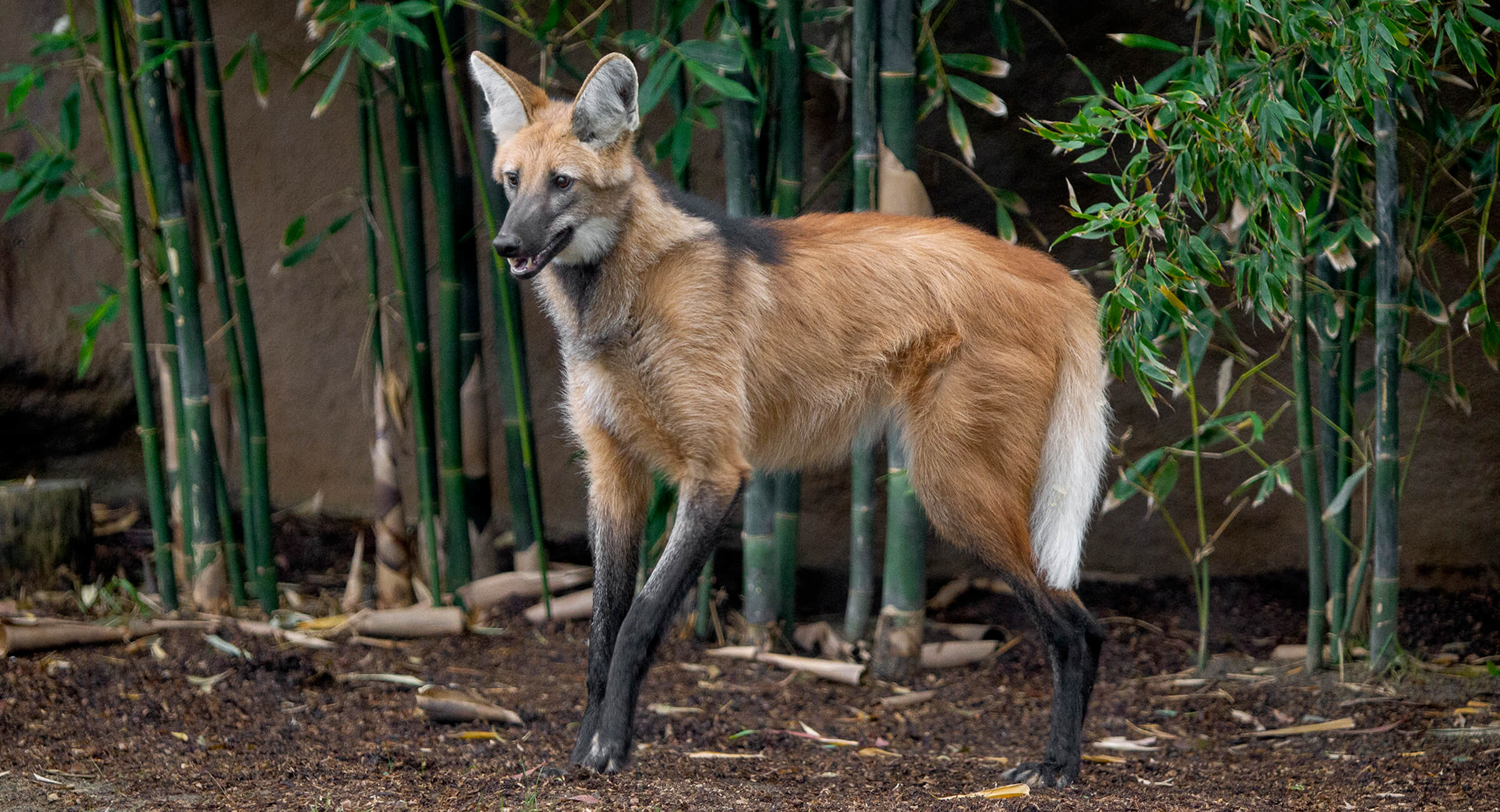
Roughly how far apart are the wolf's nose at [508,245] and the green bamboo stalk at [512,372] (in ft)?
2.65

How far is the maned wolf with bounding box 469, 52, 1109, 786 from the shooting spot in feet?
6.37

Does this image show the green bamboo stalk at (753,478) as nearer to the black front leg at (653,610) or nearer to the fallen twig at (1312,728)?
the black front leg at (653,610)

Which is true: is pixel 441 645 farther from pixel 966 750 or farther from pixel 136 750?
pixel 966 750

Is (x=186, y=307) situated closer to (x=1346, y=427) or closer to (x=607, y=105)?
(x=607, y=105)

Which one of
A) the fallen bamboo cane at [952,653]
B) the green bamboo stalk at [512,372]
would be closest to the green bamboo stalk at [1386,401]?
the fallen bamboo cane at [952,653]

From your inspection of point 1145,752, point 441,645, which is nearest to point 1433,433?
point 1145,752

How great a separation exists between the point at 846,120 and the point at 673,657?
1.47 meters

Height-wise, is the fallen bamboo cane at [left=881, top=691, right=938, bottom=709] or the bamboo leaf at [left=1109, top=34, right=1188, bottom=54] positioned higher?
the bamboo leaf at [left=1109, top=34, right=1188, bottom=54]

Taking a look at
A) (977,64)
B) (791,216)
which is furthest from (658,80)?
(977,64)

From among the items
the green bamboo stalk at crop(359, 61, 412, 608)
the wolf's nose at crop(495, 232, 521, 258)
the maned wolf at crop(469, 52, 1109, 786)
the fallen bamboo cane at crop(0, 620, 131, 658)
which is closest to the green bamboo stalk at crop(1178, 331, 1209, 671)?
the maned wolf at crop(469, 52, 1109, 786)

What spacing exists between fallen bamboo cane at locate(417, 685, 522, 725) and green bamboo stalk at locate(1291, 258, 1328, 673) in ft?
5.82

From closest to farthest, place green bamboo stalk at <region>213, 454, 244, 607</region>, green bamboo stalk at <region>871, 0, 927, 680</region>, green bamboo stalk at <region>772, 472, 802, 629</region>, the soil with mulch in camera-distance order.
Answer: the soil with mulch
green bamboo stalk at <region>871, 0, 927, 680</region>
green bamboo stalk at <region>772, 472, 802, 629</region>
green bamboo stalk at <region>213, 454, 244, 607</region>

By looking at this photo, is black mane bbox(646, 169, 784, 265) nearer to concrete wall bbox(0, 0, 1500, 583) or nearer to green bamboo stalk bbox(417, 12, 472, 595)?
green bamboo stalk bbox(417, 12, 472, 595)

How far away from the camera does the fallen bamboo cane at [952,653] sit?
2.90 meters
